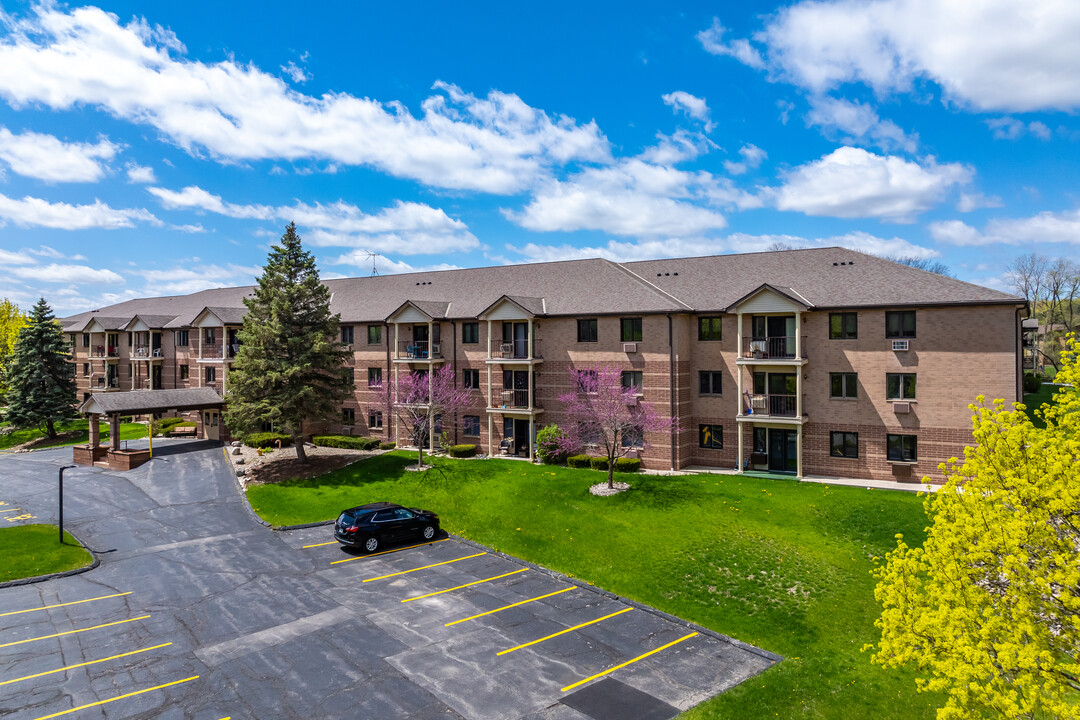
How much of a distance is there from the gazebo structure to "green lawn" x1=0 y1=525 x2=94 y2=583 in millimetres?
12464

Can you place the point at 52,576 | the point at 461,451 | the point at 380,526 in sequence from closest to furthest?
the point at 52,576, the point at 380,526, the point at 461,451

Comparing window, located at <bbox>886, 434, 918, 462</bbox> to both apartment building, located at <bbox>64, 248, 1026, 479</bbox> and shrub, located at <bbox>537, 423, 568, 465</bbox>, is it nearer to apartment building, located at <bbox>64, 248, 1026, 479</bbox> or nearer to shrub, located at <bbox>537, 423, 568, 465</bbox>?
apartment building, located at <bbox>64, 248, 1026, 479</bbox>

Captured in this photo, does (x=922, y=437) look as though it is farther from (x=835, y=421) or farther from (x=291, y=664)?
(x=291, y=664)

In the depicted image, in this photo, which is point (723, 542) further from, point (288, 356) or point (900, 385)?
point (288, 356)

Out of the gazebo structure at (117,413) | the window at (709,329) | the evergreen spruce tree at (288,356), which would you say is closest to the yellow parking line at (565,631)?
the window at (709,329)

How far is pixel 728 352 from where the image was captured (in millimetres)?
32625

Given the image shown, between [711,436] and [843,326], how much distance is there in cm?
872

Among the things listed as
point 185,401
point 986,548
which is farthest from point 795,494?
point 185,401

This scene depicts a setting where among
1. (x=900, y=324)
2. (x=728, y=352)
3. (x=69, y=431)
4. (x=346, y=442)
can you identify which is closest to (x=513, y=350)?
(x=728, y=352)

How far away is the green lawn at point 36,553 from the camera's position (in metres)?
20.4

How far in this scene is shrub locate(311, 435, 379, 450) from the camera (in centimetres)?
3947

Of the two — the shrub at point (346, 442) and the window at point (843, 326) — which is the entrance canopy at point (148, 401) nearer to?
the shrub at point (346, 442)

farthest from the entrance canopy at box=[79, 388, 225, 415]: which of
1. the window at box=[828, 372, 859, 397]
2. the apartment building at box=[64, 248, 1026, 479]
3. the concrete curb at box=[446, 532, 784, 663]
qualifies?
the window at box=[828, 372, 859, 397]

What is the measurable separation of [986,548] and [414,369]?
114 ft
